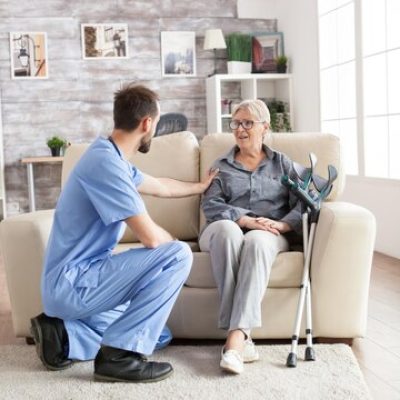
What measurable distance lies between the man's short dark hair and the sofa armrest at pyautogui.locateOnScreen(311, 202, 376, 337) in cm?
90

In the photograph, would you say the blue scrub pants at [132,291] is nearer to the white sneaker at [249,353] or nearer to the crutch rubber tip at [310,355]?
the white sneaker at [249,353]

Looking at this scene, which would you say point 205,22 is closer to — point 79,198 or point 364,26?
point 364,26

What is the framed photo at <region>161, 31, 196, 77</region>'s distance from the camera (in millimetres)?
7430

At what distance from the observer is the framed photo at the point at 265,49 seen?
7.41 metres

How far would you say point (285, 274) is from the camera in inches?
122

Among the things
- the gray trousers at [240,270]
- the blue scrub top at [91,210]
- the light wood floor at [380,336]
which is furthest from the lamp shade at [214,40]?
the blue scrub top at [91,210]

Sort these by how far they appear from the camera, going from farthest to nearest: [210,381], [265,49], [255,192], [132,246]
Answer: [265,49] < [132,246] < [255,192] < [210,381]

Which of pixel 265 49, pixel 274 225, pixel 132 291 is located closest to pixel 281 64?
pixel 265 49

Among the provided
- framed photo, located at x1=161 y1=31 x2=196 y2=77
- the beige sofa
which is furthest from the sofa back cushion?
framed photo, located at x1=161 y1=31 x2=196 y2=77

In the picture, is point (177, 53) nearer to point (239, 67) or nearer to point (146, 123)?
point (239, 67)

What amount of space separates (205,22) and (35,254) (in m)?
4.85

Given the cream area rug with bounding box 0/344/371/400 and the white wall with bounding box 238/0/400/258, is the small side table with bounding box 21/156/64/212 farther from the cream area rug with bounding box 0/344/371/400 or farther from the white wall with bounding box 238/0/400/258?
the cream area rug with bounding box 0/344/371/400

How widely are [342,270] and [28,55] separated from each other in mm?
5048

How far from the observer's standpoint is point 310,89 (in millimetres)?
6855
